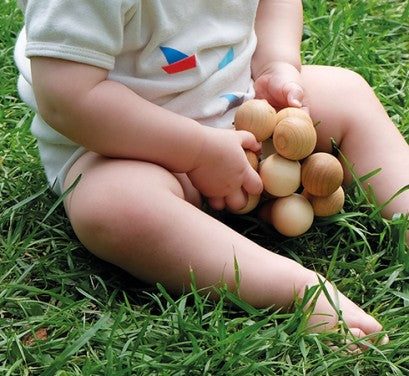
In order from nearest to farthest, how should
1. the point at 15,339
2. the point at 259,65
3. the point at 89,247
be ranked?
the point at 15,339
the point at 89,247
the point at 259,65

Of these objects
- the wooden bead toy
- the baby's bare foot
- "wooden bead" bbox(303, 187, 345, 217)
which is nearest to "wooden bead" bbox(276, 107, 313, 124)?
the wooden bead toy

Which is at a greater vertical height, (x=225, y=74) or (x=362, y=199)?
(x=225, y=74)

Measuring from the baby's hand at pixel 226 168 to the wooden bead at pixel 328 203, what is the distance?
3.5 inches

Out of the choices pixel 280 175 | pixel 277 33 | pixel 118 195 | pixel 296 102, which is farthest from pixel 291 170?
pixel 277 33

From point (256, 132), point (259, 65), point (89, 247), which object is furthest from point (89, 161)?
point (259, 65)

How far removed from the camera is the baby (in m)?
1.27

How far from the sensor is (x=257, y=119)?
1.37 meters

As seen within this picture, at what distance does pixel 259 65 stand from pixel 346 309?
0.51 meters

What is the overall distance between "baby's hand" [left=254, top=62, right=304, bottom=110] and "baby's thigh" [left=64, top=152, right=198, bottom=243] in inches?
9.4

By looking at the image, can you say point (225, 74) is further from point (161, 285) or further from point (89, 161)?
point (161, 285)

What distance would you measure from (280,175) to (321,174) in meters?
0.06

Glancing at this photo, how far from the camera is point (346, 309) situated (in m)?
1.24

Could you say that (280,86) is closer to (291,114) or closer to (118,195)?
(291,114)

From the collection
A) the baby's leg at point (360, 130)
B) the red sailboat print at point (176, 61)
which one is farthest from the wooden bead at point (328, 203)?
the red sailboat print at point (176, 61)
